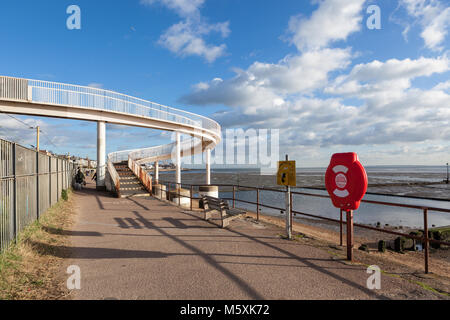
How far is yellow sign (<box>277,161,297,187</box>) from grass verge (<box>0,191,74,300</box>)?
4516 mm

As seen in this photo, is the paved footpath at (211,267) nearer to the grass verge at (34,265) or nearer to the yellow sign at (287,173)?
the grass verge at (34,265)

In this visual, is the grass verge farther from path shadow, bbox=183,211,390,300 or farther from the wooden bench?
the wooden bench

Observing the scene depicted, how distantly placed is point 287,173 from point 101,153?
16330 mm

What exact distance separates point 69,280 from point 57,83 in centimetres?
1593

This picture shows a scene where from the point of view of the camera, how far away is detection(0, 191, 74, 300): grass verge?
10.9ft

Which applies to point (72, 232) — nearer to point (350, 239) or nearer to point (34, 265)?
point (34, 265)

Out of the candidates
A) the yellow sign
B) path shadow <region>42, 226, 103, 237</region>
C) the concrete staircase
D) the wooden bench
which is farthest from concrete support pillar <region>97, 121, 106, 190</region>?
the yellow sign

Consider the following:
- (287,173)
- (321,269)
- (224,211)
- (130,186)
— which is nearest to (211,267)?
(321,269)

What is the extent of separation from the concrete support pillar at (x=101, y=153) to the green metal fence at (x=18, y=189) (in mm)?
10277

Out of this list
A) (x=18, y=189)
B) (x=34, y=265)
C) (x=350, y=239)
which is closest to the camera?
(x=34, y=265)

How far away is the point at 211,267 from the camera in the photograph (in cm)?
412
